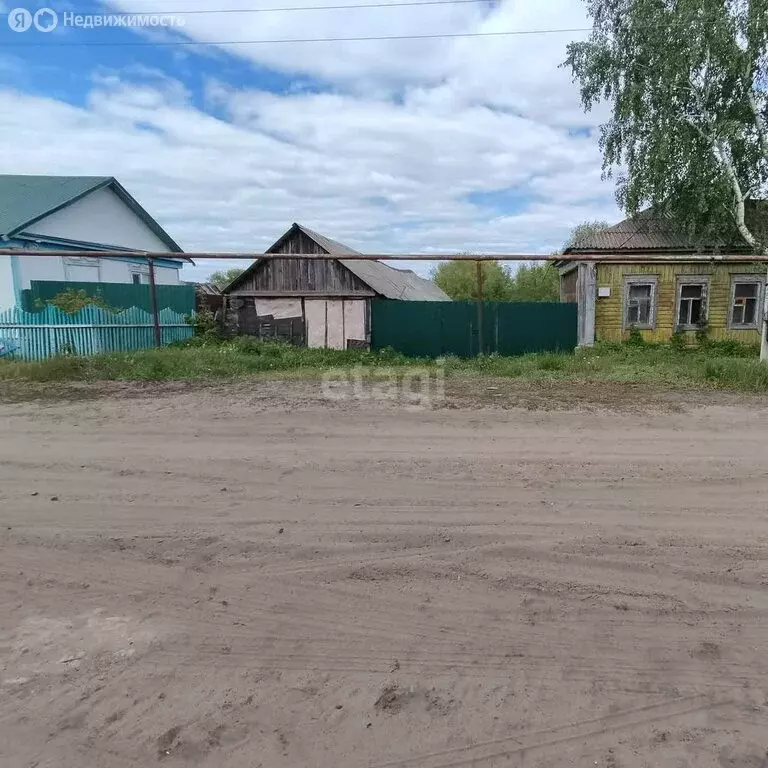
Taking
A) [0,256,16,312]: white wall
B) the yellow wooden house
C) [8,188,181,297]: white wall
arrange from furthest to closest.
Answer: the yellow wooden house, [8,188,181,297]: white wall, [0,256,16,312]: white wall

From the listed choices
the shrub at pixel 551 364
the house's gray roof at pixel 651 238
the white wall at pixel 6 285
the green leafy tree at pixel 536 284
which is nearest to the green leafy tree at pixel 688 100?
the house's gray roof at pixel 651 238

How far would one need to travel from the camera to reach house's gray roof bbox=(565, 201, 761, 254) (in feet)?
46.1


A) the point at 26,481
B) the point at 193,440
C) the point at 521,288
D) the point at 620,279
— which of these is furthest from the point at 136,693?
the point at 521,288

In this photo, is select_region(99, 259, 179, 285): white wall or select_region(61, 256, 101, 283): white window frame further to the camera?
select_region(99, 259, 179, 285): white wall

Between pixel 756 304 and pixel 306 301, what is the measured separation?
12.2 meters

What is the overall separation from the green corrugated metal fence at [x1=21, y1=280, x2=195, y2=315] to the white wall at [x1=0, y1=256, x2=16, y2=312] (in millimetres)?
612

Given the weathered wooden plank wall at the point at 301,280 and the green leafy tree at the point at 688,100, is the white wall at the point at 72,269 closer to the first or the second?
the weathered wooden plank wall at the point at 301,280

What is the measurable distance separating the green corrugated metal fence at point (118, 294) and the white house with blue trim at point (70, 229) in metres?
0.98

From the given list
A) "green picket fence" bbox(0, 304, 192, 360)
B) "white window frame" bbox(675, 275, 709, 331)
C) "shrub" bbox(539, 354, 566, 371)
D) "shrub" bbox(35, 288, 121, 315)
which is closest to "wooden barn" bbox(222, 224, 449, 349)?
"green picket fence" bbox(0, 304, 192, 360)

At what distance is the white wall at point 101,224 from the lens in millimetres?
14773

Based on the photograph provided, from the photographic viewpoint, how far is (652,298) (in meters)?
14.8

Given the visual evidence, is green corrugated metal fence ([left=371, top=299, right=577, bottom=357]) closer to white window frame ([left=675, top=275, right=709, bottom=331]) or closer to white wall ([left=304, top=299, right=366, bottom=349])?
white wall ([left=304, top=299, right=366, bottom=349])

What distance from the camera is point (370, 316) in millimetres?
13305

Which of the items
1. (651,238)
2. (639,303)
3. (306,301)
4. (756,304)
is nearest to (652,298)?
(639,303)
